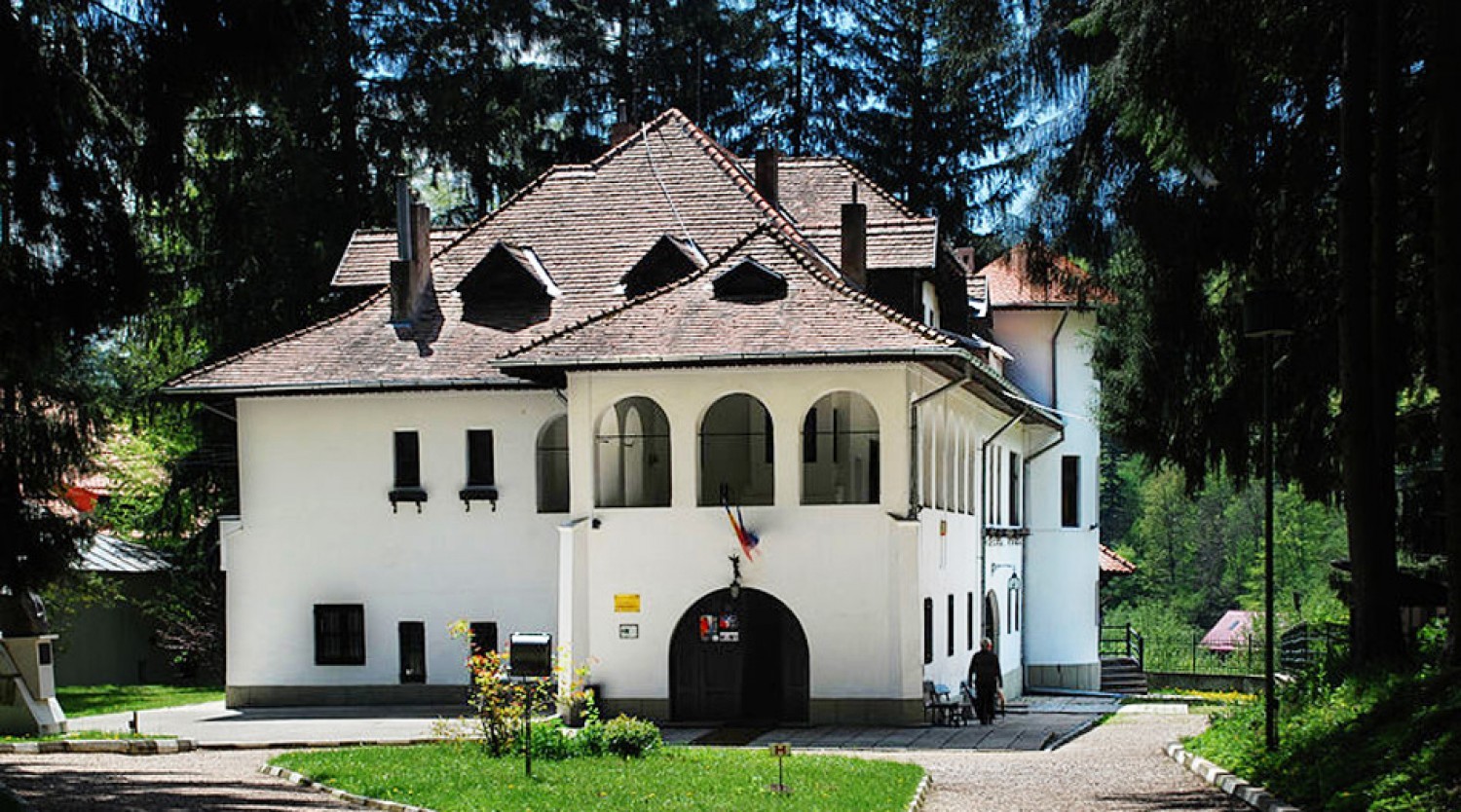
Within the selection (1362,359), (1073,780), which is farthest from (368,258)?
(1362,359)

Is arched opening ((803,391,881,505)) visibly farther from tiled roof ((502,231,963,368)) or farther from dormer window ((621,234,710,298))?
tiled roof ((502,231,963,368))

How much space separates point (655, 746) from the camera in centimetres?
2330

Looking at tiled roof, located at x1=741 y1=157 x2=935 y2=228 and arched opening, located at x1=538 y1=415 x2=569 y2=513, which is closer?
arched opening, located at x1=538 y1=415 x2=569 y2=513

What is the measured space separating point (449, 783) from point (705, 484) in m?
17.3

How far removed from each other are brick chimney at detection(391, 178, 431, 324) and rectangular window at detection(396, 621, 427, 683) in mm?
5173

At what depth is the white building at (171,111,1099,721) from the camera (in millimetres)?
30312

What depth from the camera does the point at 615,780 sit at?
19.8 metres

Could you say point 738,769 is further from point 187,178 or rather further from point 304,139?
point 304,139

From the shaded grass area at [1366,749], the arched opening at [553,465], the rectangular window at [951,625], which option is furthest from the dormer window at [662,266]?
the shaded grass area at [1366,749]

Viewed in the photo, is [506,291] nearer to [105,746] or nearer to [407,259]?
[407,259]

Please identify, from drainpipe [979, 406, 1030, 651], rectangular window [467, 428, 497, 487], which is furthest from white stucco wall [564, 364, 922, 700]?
drainpipe [979, 406, 1030, 651]

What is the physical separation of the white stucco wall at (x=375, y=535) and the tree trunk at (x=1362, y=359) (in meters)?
17.0

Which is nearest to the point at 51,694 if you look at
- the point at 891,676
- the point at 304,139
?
the point at 891,676

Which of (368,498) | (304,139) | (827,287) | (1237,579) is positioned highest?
(304,139)
